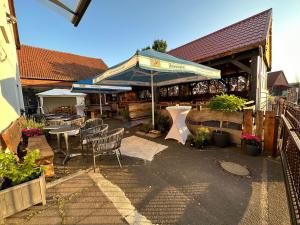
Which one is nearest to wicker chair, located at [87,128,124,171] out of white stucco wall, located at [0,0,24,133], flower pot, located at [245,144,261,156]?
white stucco wall, located at [0,0,24,133]

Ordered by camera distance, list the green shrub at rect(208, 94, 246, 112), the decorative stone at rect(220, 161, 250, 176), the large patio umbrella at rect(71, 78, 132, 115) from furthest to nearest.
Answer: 1. the large patio umbrella at rect(71, 78, 132, 115)
2. the green shrub at rect(208, 94, 246, 112)
3. the decorative stone at rect(220, 161, 250, 176)

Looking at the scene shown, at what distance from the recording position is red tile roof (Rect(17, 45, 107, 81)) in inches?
557

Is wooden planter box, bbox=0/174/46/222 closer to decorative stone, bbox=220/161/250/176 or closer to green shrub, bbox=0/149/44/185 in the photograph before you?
green shrub, bbox=0/149/44/185

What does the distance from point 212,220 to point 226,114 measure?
138 inches

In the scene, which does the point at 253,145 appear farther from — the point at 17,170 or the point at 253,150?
the point at 17,170

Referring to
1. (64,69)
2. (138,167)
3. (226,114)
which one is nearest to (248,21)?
(226,114)

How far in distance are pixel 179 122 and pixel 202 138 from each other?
3.18 feet

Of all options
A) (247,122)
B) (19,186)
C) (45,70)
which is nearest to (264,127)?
(247,122)

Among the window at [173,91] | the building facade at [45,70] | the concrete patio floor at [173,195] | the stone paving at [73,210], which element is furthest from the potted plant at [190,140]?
the building facade at [45,70]

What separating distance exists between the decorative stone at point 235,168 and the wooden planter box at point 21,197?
3469mm

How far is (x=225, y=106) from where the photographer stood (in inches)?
172

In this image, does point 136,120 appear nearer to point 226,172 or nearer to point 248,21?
point 226,172

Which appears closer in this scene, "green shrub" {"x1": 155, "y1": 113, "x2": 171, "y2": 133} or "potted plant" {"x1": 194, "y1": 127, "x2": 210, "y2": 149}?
"potted plant" {"x1": 194, "y1": 127, "x2": 210, "y2": 149}

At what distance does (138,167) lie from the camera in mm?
3385
